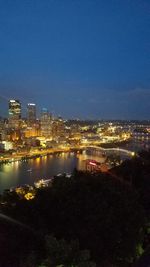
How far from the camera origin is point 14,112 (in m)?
29.7

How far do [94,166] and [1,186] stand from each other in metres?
2.47

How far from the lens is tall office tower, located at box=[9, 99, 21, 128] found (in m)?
28.7

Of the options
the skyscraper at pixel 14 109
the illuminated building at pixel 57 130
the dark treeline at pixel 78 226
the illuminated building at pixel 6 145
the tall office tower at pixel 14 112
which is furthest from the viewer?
the skyscraper at pixel 14 109

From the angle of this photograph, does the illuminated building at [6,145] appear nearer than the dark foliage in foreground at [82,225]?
No

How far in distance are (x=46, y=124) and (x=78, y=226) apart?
2707 cm

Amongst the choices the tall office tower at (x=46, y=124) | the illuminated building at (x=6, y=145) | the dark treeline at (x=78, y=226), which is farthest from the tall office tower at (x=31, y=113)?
the dark treeline at (x=78, y=226)

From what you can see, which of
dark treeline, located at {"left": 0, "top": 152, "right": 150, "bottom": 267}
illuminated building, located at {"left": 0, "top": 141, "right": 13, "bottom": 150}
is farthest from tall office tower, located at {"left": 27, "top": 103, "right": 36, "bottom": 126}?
dark treeline, located at {"left": 0, "top": 152, "right": 150, "bottom": 267}

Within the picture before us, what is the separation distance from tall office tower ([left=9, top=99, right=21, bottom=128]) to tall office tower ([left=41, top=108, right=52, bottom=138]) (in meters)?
2.00

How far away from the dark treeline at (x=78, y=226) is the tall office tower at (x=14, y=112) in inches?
1017

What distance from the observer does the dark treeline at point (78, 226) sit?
85.0 inches

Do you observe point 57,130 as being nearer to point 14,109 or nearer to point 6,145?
point 14,109

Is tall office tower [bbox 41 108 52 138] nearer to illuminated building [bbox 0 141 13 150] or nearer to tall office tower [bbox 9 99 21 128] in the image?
tall office tower [bbox 9 99 21 128]

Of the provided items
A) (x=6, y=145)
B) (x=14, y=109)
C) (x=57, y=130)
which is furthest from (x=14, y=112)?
(x=6, y=145)

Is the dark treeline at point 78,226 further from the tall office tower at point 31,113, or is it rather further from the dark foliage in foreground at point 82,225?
the tall office tower at point 31,113
